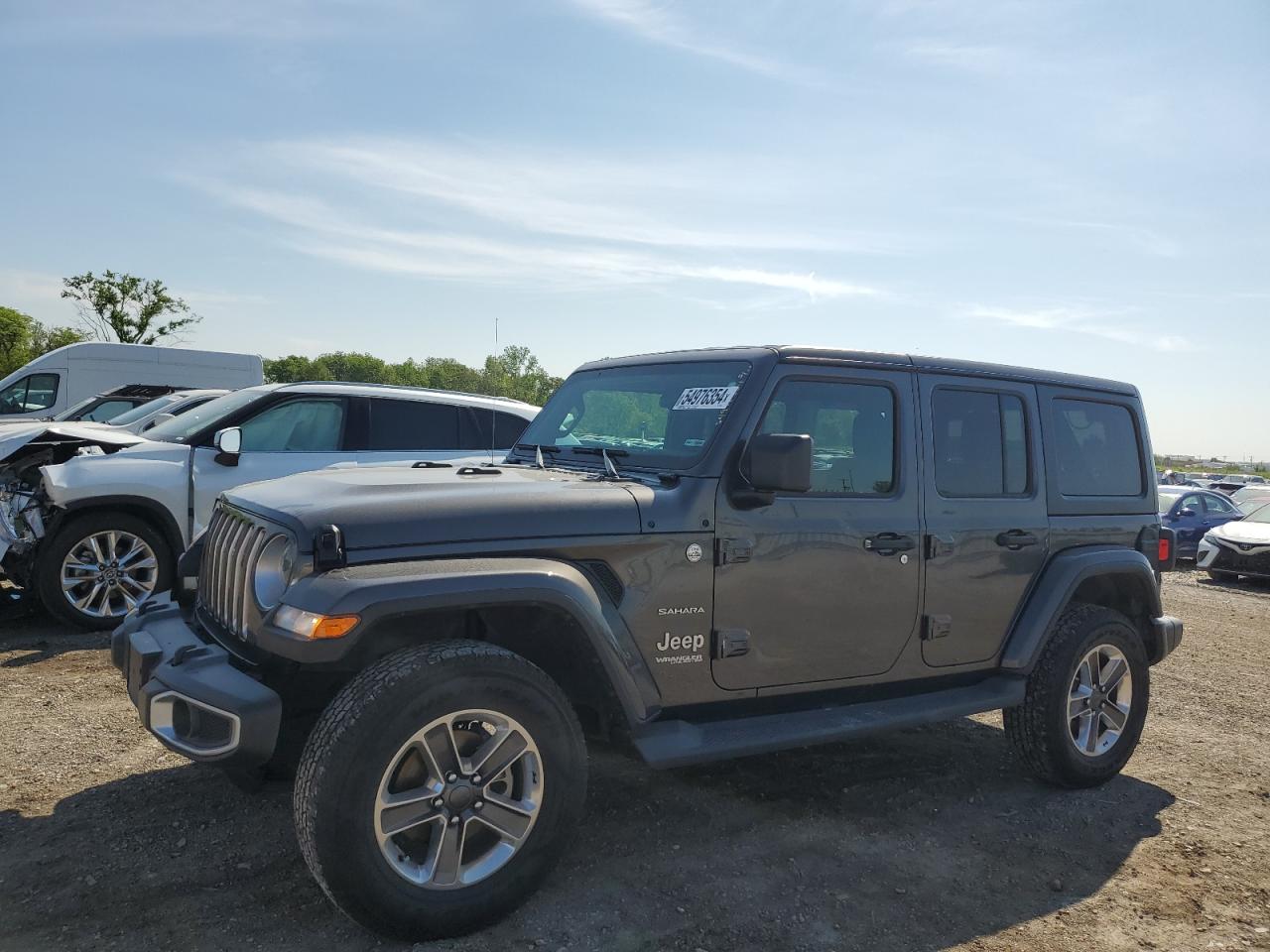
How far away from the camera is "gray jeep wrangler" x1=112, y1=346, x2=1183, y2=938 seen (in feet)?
9.68

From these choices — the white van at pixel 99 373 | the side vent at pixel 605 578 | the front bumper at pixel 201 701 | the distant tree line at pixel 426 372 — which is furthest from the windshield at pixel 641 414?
the distant tree line at pixel 426 372

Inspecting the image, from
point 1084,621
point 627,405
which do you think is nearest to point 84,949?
point 627,405

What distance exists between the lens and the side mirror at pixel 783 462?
3.41 metres

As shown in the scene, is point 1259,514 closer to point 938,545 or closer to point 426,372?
point 938,545

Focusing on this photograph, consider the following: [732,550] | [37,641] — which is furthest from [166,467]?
[732,550]

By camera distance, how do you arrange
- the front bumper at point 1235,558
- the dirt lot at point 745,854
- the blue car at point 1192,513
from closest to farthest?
the dirt lot at point 745,854
the front bumper at point 1235,558
the blue car at point 1192,513

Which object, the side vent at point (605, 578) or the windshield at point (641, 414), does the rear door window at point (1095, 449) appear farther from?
the side vent at point (605, 578)

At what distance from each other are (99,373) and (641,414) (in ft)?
54.2

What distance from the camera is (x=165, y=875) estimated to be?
134 inches

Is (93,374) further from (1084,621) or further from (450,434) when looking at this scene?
(1084,621)

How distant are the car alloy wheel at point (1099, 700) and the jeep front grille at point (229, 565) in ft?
12.2

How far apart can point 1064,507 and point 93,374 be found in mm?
17536

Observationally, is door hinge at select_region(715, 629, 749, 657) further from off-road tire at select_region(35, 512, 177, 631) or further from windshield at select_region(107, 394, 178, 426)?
windshield at select_region(107, 394, 178, 426)

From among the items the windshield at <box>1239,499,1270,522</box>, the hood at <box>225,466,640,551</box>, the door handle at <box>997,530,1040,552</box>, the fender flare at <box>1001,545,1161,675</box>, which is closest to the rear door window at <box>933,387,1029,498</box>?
the door handle at <box>997,530,1040,552</box>
